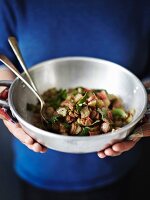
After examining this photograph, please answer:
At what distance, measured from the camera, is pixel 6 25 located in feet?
2.96

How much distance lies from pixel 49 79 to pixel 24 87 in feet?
0.32

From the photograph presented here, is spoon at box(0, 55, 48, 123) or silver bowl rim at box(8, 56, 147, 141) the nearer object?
silver bowl rim at box(8, 56, 147, 141)

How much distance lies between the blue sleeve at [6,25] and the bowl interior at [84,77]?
0.30 ft

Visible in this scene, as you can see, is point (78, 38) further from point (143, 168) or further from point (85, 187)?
point (143, 168)

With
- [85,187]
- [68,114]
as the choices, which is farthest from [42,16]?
[85,187]

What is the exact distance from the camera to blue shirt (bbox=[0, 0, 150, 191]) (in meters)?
0.89

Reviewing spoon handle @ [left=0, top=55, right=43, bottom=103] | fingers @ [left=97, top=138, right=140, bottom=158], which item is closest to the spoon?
spoon handle @ [left=0, top=55, right=43, bottom=103]

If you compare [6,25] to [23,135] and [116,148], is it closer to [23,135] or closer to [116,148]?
[23,135]

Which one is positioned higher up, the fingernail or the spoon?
the spoon

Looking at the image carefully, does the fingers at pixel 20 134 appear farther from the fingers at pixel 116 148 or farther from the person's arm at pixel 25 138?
the fingers at pixel 116 148

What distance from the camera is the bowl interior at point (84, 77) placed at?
0.87 metres

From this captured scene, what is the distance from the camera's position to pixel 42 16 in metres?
0.89

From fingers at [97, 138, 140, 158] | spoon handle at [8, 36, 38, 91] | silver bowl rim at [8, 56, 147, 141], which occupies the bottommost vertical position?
fingers at [97, 138, 140, 158]

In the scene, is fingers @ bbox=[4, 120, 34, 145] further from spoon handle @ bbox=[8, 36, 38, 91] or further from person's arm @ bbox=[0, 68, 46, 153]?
spoon handle @ bbox=[8, 36, 38, 91]
